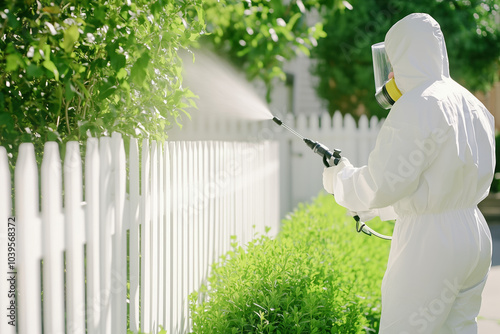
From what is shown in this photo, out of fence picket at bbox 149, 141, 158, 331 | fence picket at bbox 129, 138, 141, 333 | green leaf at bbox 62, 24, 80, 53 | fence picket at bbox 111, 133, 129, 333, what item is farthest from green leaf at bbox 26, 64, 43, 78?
fence picket at bbox 149, 141, 158, 331

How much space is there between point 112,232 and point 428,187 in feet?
4.66

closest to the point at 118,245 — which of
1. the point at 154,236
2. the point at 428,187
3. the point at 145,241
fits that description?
the point at 145,241

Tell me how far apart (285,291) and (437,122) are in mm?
1456

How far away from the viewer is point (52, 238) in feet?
7.43

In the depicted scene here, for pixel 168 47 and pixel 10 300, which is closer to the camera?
pixel 10 300

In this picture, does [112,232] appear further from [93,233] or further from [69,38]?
[69,38]

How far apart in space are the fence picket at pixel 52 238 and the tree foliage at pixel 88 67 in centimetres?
30

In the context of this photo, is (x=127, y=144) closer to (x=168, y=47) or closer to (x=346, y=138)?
(x=168, y=47)

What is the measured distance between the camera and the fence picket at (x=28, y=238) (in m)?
2.09

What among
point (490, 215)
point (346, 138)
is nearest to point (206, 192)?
point (346, 138)

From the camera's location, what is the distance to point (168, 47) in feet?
10.4

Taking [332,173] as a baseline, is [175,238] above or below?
below

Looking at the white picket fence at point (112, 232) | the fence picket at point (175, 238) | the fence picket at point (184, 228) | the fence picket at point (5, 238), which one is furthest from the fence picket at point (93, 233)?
the fence picket at point (184, 228)

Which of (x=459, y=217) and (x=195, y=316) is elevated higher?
(x=459, y=217)
